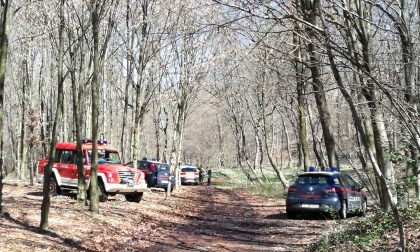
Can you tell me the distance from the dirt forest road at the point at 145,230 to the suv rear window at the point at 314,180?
123 cm

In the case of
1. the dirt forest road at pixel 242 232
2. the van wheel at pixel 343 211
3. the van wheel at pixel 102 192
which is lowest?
the dirt forest road at pixel 242 232

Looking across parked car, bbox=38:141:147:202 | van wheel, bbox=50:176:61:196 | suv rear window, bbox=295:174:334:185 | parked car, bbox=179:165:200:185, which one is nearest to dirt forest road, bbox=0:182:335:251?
parked car, bbox=38:141:147:202

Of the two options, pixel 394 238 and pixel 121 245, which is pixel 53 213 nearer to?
pixel 121 245

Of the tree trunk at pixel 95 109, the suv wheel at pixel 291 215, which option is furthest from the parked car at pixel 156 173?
→ the tree trunk at pixel 95 109

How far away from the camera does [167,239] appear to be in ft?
36.5

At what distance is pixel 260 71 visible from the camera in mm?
27625

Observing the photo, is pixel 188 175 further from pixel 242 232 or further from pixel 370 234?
pixel 370 234

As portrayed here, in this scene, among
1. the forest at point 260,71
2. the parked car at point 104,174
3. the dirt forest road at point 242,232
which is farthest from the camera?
the parked car at point 104,174

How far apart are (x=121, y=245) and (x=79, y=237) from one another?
0.95 m

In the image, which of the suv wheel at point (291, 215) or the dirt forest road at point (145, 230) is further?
the suv wheel at point (291, 215)

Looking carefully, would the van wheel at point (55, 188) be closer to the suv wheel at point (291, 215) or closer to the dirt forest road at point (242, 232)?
the dirt forest road at point (242, 232)

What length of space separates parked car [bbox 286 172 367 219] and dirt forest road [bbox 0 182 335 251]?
→ 19.1 inches

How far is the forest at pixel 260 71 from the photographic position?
7.16 meters

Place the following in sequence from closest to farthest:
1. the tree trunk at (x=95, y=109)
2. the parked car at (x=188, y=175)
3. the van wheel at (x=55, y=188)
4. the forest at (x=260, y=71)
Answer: the forest at (x=260, y=71) < the tree trunk at (x=95, y=109) < the van wheel at (x=55, y=188) < the parked car at (x=188, y=175)
